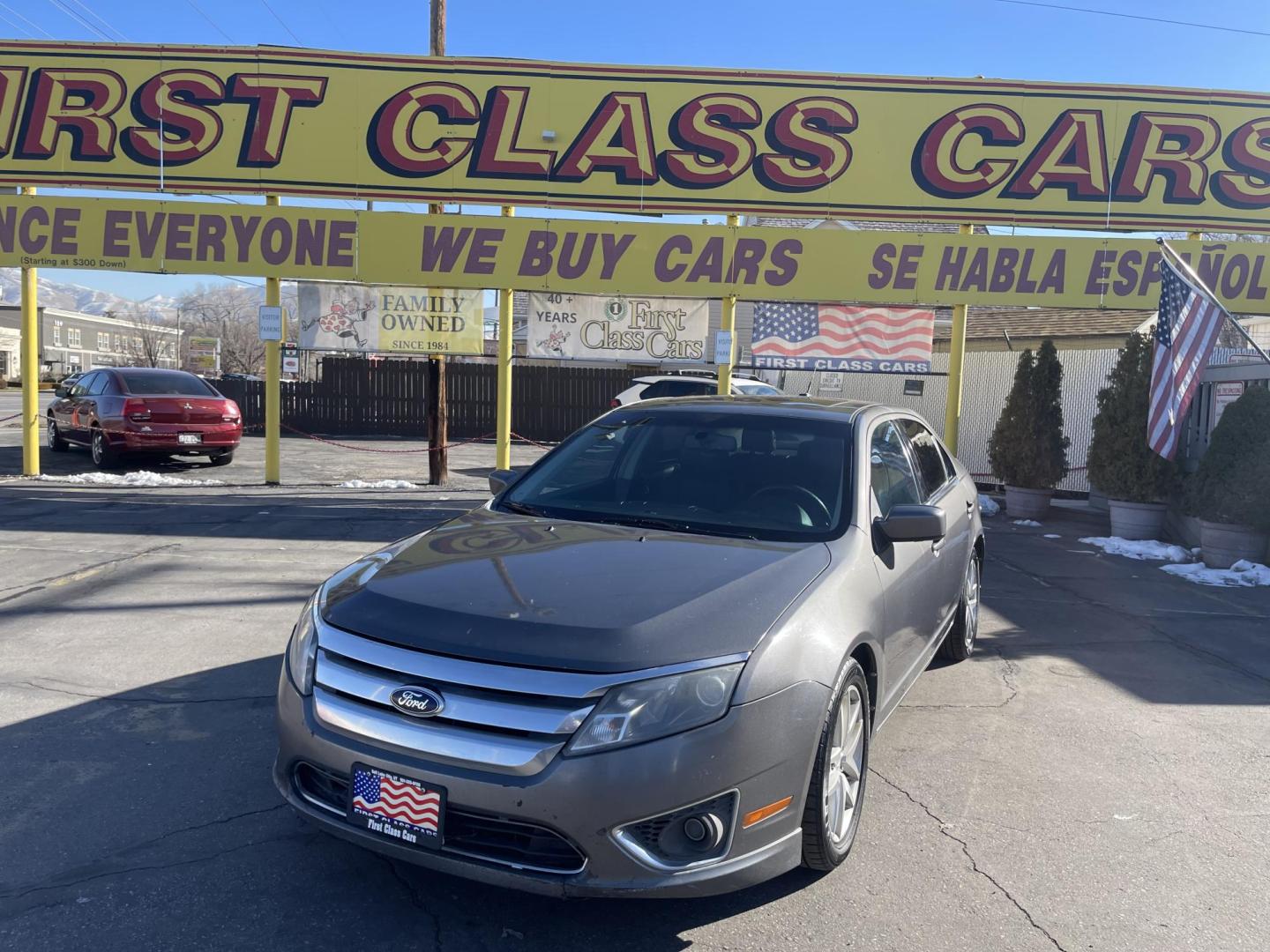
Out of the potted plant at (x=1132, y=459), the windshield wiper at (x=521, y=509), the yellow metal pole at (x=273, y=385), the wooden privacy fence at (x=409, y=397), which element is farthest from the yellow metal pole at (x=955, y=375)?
the wooden privacy fence at (x=409, y=397)

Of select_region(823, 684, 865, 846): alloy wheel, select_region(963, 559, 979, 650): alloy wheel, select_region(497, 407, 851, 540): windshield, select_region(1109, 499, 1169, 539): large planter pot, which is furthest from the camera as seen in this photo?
select_region(1109, 499, 1169, 539): large planter pot

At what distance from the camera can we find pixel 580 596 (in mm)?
3205

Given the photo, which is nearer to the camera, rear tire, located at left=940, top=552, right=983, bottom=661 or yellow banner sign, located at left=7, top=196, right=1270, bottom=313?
rear tire, located at left=940, top=552, right=983, bottom=661

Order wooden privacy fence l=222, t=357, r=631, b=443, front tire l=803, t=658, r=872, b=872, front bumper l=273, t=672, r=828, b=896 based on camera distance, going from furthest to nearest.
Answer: wooden privacy fence l=222, t=357, r=631, b=443 → front tire l=803, t=658, r=872, b=872 → front bumper l=273, t=672, r=828, b=896

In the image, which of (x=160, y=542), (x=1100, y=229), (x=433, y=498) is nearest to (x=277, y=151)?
(x=433, y=498)

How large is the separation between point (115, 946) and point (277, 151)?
1164 centimetres

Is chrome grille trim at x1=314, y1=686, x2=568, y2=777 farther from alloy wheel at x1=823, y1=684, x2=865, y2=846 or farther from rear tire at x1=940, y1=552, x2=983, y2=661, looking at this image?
rear tire at x1=940, y1=552, x2=983, y2=661

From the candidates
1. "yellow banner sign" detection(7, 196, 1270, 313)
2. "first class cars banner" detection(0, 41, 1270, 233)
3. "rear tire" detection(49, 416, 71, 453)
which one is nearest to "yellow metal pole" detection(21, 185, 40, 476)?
"yellow banner sign" detection(7, 196, 1270, 313)

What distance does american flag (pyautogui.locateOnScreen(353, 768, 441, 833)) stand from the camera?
2.83 meters

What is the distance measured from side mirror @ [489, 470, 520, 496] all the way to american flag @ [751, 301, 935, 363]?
8.46m

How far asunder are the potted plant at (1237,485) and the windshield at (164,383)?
1359cm

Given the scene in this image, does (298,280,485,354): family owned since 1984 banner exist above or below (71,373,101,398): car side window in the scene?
above

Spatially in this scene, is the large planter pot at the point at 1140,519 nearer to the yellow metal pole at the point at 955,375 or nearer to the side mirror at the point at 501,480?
the yellow metal pole at the point at 955,375

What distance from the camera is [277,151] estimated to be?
41.7 feet
